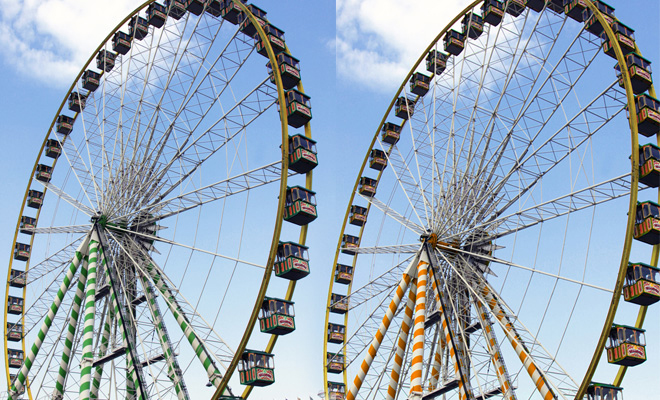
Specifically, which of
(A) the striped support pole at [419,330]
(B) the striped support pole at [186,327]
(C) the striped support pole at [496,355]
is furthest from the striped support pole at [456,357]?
(B) the striped support pole at [186,327]

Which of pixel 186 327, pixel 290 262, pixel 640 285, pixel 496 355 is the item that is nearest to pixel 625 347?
pixel 640 285

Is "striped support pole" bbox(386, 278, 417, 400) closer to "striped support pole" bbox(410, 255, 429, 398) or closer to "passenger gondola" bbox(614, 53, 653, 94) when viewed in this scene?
"striped support pole" bbox(410, 255, 429, 398)

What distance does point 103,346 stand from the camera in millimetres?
32250

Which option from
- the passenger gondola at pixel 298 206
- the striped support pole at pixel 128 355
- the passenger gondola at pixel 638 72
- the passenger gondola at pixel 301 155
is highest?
the passenger gondola at pixel 638 72

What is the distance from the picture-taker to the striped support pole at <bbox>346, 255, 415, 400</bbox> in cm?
3097

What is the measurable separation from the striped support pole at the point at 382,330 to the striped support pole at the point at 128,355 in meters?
8.32

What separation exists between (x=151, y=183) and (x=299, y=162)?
7057 mm

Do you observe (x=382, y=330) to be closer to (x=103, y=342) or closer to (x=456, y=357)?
(x=456, y=357)

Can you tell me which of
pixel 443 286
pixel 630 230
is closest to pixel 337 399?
pixel 443 286

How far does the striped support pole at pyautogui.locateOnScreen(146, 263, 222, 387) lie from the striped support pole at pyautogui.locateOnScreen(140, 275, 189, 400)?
0.52 meters

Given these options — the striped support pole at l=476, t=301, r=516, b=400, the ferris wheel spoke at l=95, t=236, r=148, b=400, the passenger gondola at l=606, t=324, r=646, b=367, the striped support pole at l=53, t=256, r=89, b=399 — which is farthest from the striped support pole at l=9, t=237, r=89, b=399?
the passenger gondola at l=606, t=324, r=646, b=367

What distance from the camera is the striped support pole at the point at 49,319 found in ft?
108

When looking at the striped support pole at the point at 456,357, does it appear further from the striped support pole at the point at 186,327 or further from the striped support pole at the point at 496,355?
the striped support pole at the point at 186,327

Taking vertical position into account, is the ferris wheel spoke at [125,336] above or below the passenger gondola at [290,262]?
Answer: below
